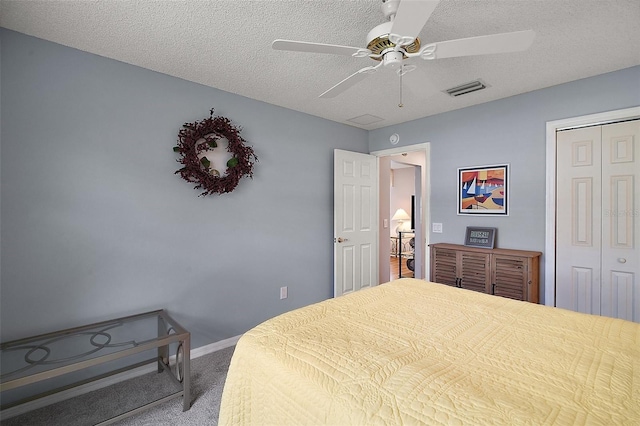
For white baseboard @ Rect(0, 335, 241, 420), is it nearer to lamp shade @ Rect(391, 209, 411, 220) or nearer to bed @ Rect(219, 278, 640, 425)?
bed @ Rect(219, 278, 640, 425)

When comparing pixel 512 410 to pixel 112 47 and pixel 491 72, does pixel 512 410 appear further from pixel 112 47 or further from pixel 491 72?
pixel 112 47

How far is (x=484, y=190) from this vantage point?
3270 millimetres

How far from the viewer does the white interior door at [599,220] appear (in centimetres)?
246

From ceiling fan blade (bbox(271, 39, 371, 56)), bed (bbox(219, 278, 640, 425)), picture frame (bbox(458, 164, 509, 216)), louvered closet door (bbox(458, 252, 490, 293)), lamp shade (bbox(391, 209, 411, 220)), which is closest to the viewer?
bed (bbox(219, 278, 640, 425))

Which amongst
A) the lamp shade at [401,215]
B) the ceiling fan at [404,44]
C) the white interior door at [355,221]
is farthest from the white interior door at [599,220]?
the lamp shade at [401,215]

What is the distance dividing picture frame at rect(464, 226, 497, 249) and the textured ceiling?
1.41 metres

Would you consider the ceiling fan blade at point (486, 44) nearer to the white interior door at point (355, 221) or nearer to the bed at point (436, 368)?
the bed at point (436, 368)

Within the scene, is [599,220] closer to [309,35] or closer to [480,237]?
[480,237]

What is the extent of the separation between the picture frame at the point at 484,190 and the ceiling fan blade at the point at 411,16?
90.8 inches

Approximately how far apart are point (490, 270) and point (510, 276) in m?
0.17

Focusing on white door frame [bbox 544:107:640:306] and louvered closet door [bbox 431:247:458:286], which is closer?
white door frame [bbox 544:107:640:306]

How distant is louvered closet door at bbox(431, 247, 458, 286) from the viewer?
10.5ft

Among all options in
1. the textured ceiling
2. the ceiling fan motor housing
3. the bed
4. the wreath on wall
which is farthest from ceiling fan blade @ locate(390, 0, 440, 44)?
the wreath on wall

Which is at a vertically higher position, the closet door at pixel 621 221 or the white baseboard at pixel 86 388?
the closet door at pixel 621 221
